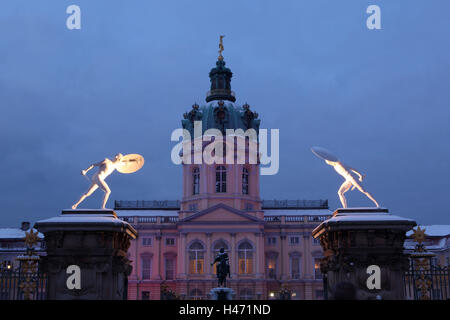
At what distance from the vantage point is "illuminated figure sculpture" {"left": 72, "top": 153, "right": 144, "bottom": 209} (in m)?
21.0

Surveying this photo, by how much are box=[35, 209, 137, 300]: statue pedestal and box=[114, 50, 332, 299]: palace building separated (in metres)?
47.8

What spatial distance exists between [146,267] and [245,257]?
13.2 m

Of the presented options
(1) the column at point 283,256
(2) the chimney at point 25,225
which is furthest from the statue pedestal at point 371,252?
(2) the chimney at point 25,225

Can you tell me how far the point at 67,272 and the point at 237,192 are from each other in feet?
176

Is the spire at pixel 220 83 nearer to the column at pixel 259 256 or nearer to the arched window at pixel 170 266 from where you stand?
the column at pixel 259 256

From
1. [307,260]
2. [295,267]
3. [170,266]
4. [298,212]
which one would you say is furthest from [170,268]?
[298,212]

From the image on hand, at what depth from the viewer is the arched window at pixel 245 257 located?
68.8m

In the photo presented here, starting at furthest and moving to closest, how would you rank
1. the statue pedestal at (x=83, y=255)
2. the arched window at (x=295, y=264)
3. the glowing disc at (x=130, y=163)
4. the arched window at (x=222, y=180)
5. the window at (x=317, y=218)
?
the arched window at (x=222, y=180) < the window at (x=317, y=218) < the arched window at (x=295, y=264) < the glowing disc at (x=130, y=163) < the statue pedestal at (x=83, y=255)

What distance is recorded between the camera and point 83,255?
766 inches

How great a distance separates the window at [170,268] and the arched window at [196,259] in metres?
3.52
